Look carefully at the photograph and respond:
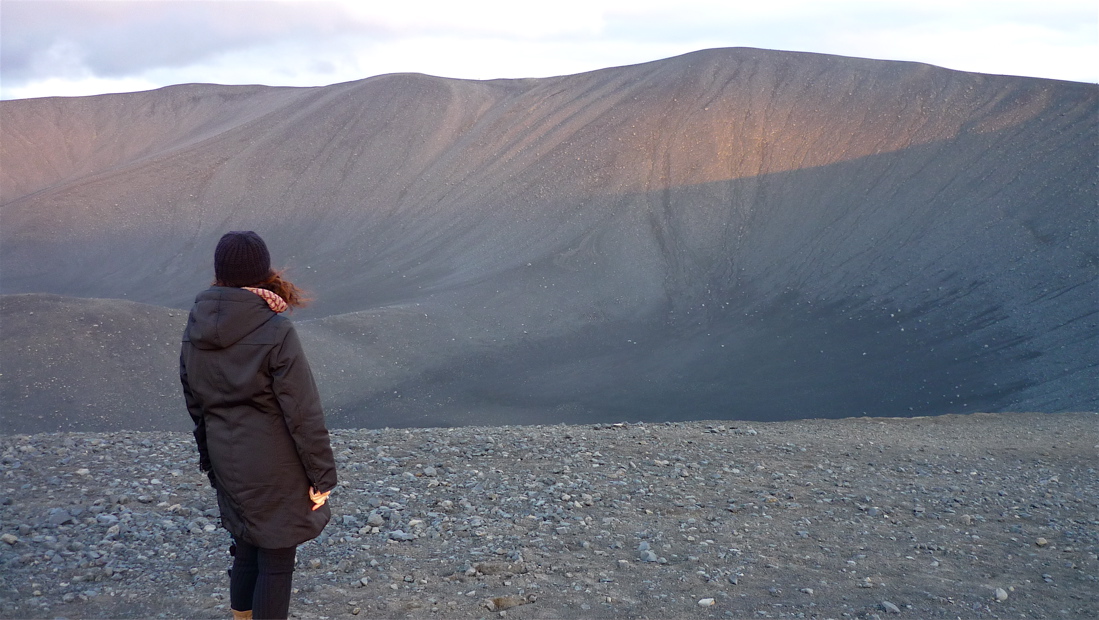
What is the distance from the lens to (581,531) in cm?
557

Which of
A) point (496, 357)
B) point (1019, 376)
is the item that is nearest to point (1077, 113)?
point (1019, 376)

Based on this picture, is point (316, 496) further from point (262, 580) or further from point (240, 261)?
point (240, 261)

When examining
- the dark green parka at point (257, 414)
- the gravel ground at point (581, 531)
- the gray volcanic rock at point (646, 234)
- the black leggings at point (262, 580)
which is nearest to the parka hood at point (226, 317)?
the dark green parka at point (257, 414)

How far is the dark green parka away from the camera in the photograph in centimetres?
303

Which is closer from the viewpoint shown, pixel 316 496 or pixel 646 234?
pixel 316 496

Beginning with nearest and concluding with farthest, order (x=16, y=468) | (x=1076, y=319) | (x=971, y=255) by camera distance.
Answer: (x=16, y=468)
(x=1076, y=319)
(x=971, y=255)

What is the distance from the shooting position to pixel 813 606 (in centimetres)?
448

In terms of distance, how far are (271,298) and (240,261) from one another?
18cm

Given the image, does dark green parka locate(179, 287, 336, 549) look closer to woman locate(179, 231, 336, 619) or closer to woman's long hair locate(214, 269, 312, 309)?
woman locate(179, 231, 336, 619)

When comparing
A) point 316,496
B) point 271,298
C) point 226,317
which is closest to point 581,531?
point 316,496

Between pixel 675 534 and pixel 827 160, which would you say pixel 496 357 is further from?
pixel 827 160

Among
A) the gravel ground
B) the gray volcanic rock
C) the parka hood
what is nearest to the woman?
the parka hood

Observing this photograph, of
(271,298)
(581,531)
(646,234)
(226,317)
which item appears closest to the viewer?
(226,317)

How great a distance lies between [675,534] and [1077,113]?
21.7m
